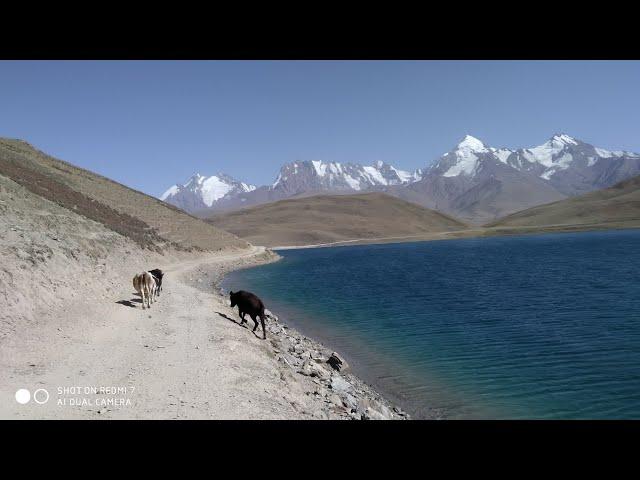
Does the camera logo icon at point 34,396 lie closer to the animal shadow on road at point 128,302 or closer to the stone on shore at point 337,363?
the stone on shore at point 337,363

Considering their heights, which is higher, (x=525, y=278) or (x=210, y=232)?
(x=210, y=232)

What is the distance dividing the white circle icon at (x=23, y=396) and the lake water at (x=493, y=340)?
39.3 ft

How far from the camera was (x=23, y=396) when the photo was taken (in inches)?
415

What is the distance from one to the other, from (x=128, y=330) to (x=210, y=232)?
86.7m

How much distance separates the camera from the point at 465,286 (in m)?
44.1

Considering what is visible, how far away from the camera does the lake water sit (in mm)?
15453

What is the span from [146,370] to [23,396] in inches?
128

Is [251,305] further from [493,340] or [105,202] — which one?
[105,202]

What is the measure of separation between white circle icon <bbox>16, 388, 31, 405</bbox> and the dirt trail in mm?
168

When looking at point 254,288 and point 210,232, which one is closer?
point 254,288

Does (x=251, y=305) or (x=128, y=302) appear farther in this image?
(x=128, y=302)

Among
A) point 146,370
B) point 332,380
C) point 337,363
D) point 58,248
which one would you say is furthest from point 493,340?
point 58,248
